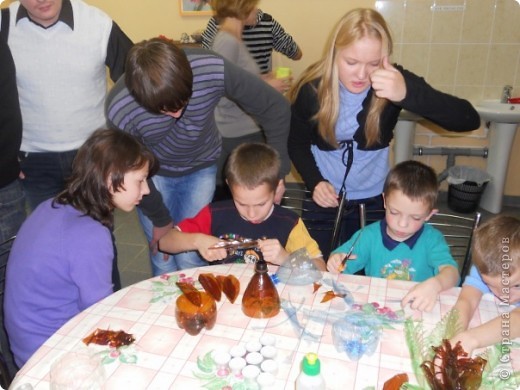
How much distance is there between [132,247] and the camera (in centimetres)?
326

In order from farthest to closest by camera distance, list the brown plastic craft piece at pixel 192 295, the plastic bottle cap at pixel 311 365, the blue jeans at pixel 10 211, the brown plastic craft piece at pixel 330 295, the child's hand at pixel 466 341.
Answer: the blue jeans at pixel 10 211, the brown plastic craft piece at pixel 330 295, the brown plastic craft piece at pixel 192 295, the child's hand at pixel 466 341, the plastic bottle cap at pixel 311 365

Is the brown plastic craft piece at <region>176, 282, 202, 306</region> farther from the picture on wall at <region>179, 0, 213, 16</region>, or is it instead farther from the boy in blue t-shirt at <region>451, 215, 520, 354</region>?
the picture on wall at <region>179, 0, 213, 16</region>

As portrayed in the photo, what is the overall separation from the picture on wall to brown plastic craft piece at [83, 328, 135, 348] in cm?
320

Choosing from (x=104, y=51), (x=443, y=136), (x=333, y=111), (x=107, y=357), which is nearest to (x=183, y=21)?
(x=104, y=51)

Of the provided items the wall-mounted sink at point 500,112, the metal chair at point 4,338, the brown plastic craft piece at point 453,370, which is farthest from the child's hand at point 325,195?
the wall-mounted sink at point 500,112

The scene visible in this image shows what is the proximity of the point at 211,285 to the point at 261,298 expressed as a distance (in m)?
0.19

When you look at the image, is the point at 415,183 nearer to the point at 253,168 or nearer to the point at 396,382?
the point at 253,168

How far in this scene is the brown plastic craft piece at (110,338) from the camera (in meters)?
1.09

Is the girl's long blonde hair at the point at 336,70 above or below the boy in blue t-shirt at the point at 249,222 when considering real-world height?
above

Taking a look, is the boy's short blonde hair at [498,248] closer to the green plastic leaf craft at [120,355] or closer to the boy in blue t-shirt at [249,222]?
the boy in blue t-shirt at [249,222]

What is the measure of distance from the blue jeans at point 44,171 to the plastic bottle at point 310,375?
56.9 inches

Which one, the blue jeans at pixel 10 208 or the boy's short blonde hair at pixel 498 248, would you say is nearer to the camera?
the boy's short blonde hair at pixel 498 248

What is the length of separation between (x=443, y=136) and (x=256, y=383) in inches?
133

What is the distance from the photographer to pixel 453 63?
11.8 feet
